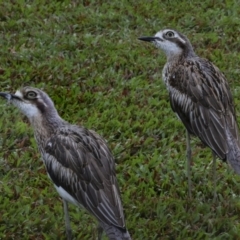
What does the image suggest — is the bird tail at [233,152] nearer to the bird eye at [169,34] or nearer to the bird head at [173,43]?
the bird head at [173,43]

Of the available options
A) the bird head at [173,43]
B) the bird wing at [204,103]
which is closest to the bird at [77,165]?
the bird wing at [204,103]

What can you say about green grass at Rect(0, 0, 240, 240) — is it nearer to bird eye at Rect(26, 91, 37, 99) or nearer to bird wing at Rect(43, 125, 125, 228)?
bird wing at Rect(43, 125, 125, 228)

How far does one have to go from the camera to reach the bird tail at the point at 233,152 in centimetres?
722

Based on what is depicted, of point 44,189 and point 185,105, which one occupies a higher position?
point 185,105

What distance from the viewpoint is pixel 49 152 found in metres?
6.95

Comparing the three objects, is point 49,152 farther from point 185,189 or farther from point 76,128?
point 185,189

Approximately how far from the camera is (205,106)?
767cm

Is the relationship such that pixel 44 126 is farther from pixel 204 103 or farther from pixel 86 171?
pixel 204 103

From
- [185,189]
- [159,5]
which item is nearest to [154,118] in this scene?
[185,189]

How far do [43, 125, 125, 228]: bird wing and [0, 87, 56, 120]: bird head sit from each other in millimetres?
295

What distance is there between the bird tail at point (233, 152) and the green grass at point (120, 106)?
25.4 inches

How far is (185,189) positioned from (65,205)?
1.63 meters

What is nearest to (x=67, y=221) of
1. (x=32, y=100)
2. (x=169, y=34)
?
(x=32, y=100)

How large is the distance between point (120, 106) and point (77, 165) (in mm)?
2784
